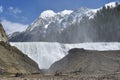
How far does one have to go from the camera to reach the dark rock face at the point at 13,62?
5653 cm

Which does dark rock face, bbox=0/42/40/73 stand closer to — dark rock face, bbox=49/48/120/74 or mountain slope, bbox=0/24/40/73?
mountain slope, bbox=0/24/40/73

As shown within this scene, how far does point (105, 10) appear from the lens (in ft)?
626

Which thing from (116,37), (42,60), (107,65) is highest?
(116,37)

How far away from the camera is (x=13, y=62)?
58.6 m

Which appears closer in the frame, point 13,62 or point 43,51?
point 13,62

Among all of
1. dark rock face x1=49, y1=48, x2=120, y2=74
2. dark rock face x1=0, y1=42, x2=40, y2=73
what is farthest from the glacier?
dark rock face x1=0, y1=42, x2=40, y2=73

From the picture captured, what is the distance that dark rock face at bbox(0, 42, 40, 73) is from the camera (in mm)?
56531

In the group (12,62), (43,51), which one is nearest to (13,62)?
(12,62)

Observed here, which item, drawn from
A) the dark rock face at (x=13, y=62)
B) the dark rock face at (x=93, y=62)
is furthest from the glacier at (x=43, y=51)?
the dark rock face at (x=13, y=62)

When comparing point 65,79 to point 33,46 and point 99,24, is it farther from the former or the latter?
point 99,24

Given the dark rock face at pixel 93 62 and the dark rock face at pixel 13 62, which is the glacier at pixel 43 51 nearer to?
the dark rock face at pixel 93 62

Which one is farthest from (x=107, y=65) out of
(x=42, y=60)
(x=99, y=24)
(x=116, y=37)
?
(x=99, y=24)

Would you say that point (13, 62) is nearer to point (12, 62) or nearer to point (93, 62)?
point (12, 62)

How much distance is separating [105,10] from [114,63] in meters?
122
